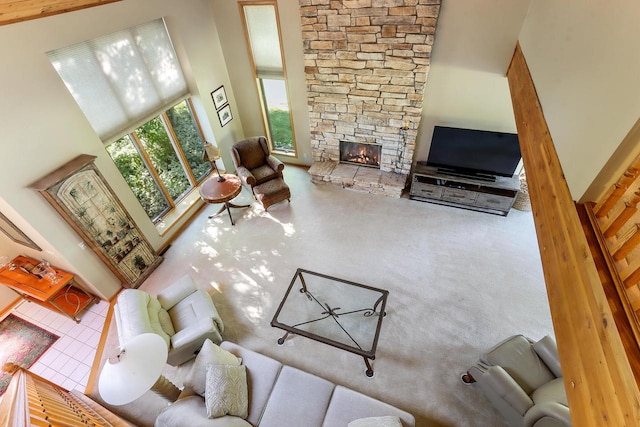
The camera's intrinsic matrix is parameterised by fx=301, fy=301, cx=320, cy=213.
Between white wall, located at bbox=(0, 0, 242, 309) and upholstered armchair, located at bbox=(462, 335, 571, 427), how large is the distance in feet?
15.7

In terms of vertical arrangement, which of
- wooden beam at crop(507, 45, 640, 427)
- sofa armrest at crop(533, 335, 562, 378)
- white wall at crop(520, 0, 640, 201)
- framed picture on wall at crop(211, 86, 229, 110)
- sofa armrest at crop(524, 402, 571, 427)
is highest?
white wall at crop(520, 0, 640, 201)

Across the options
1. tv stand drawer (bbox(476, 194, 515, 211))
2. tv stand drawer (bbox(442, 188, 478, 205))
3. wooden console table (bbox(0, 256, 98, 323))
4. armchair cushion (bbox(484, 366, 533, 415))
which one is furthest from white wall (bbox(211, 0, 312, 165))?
armchair cushion (bbox(484, 366, 533, 415))

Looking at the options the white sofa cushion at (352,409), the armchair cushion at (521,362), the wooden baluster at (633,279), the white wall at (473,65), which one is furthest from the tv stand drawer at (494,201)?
the wooden baluster at (633,279)

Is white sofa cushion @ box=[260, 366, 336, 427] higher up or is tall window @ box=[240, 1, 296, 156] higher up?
tall window @ box=[240, 1, 296, 156]

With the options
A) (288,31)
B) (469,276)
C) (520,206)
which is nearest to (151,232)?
(288,31)

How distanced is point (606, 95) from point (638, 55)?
290 mm

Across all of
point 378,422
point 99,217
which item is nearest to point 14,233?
point 99,217

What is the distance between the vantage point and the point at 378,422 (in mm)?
2449

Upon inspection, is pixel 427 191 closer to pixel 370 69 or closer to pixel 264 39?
pixel 370 69

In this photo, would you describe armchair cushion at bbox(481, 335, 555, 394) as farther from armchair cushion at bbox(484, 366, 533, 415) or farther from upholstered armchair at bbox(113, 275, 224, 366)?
upholstered armchair at bbox(113, 275, 224, 366)

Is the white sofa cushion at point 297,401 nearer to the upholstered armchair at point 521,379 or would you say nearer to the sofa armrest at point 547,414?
the upholstered armchair at point 521,379

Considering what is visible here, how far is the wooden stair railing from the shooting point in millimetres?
1806

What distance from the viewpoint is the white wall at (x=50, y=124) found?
2.93 meters

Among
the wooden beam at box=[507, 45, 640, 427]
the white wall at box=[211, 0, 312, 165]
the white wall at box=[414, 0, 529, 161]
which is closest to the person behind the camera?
the wooden beam at box=[507, 45, 640, 427]
